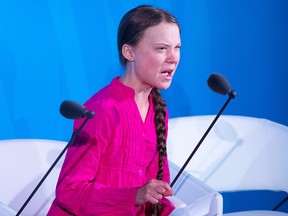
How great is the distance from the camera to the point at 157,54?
1.57 metres

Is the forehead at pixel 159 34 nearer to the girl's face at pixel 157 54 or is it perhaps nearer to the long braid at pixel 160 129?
the girl's face at pixel 157 54

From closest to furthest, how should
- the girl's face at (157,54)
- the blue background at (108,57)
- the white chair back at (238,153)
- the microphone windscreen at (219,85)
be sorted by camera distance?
the microphone windscreen at (219,85), the girl's face at (157,54), the blue background at (108,57), the white chair back at (238,153)

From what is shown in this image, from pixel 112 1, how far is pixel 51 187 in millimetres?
635

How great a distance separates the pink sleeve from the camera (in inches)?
57.7

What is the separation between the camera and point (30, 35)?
194 cm

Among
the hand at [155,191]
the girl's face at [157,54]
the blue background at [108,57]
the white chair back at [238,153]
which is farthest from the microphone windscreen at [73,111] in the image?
the white chair back at [238,153]

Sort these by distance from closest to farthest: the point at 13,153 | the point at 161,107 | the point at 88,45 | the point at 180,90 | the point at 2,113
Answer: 1. the point at 161,107
2. the point at 13,153
3. the point at 2,113
4. the point at 88,45
5. the point at 180,90

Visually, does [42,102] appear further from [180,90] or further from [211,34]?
[211,34]

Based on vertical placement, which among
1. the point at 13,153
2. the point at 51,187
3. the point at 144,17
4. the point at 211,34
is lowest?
the point at 51,187

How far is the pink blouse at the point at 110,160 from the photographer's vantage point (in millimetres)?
1472

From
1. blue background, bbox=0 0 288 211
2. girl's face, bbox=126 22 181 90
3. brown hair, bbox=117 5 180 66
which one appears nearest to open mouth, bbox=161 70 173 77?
girl's face, bbox=126 22 181 90

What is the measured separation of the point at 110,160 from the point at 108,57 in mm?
615

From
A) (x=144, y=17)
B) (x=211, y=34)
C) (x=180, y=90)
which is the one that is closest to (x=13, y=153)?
(x=144, y=17)

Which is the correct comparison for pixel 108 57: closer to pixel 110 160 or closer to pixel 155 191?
pixel 110 160
